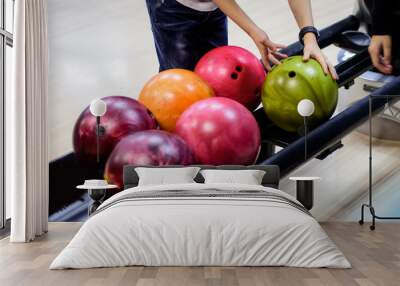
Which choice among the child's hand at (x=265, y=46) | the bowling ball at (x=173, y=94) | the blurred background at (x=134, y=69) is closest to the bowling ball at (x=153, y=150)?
the bowling ball at (x=173, y=94)

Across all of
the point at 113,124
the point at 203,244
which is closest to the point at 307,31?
the point at 113,124

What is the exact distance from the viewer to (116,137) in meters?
5.13

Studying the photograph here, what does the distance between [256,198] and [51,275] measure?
4.57 ft

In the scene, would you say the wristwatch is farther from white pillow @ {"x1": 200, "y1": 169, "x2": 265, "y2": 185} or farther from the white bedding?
the white bedding

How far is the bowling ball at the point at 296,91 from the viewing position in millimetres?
5074

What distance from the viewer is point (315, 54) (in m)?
5.39

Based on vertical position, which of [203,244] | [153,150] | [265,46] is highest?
[265,46]

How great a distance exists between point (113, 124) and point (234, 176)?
4.01 feet

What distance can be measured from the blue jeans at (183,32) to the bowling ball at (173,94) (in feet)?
0.95

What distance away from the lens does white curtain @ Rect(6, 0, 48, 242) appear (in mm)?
4684

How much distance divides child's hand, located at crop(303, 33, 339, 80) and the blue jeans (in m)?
0.83

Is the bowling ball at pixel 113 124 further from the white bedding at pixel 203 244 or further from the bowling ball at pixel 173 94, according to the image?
the white bedding at pixel 203 244

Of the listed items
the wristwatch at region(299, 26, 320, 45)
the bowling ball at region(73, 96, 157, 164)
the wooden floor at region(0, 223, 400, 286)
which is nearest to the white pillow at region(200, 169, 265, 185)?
the bowling ball at region(73, 96, 157, 164)

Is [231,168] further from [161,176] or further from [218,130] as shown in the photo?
[161,176]
